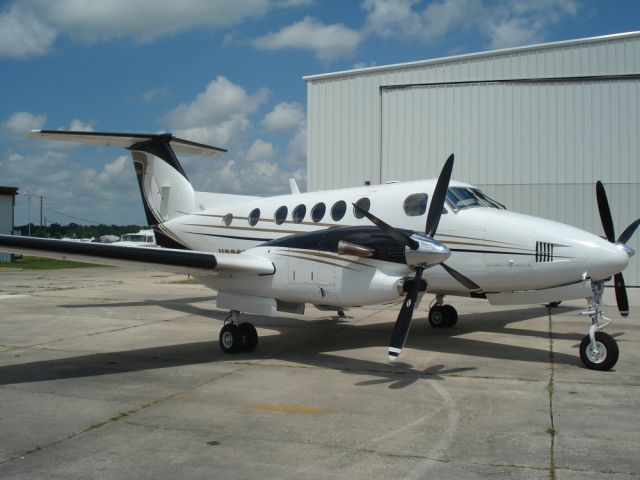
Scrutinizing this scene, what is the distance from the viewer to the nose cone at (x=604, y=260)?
318 inches

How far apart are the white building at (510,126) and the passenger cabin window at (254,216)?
10.5 meters

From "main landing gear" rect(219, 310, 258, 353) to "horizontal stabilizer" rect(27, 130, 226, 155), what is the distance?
667 centimetres

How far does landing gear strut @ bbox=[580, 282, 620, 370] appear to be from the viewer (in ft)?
26.2

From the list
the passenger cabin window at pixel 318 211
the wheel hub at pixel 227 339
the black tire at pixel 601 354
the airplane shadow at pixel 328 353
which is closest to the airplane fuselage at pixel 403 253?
the passenger cabin window at pixel 318 211

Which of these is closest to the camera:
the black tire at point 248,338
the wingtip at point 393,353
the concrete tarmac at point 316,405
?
the concrete tarmac at point 316,405

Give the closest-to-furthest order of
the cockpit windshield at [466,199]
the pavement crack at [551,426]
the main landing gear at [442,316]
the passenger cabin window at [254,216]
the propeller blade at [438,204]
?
the pavement crack at [551,426] < the propeller blade at [438,204] < the cockpit windshield at [466,199] < the main landing gear at [442,316] < the passenger cabin window at [254,216]

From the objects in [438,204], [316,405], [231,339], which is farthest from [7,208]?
[316,405]

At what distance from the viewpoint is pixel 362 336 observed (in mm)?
11305

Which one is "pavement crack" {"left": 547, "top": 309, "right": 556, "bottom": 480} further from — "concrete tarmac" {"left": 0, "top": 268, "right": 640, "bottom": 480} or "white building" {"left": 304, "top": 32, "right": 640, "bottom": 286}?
"white building" {"left": 304, "top": 32, "right": 640, "bottom": 286}

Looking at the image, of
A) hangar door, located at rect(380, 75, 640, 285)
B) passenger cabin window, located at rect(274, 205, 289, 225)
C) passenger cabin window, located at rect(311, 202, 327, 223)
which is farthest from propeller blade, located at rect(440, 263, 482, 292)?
hangar door, located at rect(380, 75, 640, 285)

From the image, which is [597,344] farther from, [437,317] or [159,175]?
[159,175]

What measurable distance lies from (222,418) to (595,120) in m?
19.7

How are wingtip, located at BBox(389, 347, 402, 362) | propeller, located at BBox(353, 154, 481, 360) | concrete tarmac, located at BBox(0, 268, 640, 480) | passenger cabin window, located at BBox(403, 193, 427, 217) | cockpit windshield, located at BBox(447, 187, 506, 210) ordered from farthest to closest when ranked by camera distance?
passenger cabin window, located at BBox(403, 193, 427, 217)
cockpit windshield, located at BBox(447, 187, 506, 210)
propeller, located at BBox(353, 154, 481, 360)
wingtip, located at BBox(389, 347, 402, 362)
concrete tarmac, located at BBox(0, 268, 640, 480)

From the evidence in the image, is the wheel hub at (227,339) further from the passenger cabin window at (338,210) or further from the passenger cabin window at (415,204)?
the passenger cabin window at (415,204)
